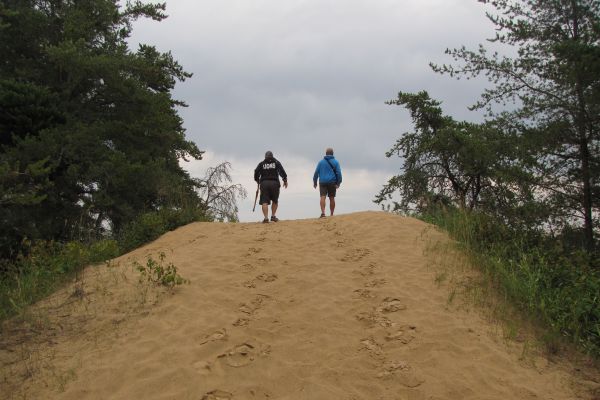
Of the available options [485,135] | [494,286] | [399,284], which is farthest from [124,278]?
[485,135]

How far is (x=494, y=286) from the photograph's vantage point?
7.75 m

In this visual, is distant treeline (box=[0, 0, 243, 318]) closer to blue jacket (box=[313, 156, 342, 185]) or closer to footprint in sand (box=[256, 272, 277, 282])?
blue jacket (box=[313, 156, 342, 185])

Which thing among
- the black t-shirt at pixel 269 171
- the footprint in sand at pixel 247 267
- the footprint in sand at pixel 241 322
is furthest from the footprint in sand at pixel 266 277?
the black t-shirt at pixel 269 171

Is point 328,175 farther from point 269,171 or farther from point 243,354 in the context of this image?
point 243,354

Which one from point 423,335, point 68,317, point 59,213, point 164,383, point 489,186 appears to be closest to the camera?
point 164,383

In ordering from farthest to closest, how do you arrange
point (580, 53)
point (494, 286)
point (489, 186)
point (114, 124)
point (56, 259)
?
point (489, 186), point (114, 124), point (580, 53), point (56, 259), point (494, 286)

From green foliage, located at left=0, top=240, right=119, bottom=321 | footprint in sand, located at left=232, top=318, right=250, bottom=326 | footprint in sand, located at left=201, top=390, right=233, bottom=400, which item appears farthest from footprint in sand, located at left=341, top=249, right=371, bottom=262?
green foliage, located at left=0, top=240, right=119, bottom=321

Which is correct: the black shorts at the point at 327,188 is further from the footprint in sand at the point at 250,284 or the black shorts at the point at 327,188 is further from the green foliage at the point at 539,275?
the footprint in sand at the point at 250,284

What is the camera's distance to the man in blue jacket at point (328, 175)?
1266 cm

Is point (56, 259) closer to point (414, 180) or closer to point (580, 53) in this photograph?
point (580, 53)

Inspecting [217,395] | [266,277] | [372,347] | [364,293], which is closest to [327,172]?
[266,277]

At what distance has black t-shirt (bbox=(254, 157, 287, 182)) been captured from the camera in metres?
12.2

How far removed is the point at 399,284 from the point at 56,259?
6.30 metres

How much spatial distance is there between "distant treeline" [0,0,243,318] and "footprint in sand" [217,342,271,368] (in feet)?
22.3
